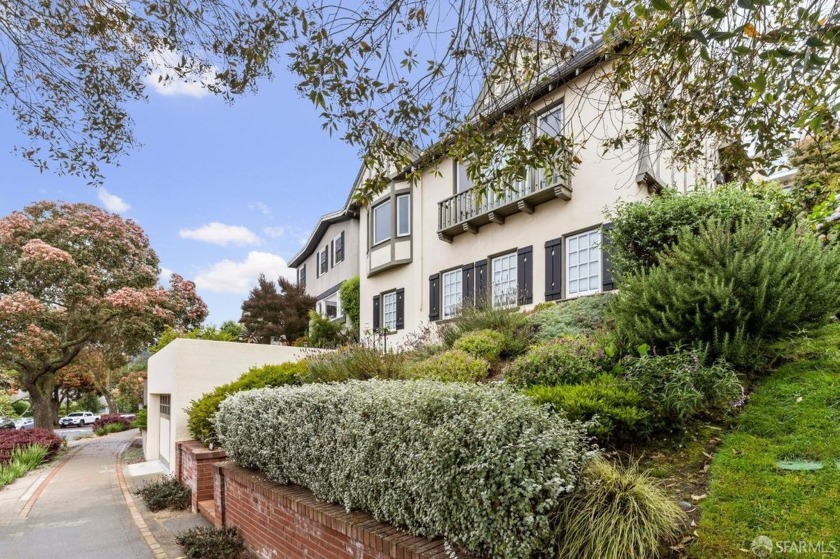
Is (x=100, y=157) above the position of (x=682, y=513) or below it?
above

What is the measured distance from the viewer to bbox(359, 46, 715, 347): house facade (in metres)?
10.9

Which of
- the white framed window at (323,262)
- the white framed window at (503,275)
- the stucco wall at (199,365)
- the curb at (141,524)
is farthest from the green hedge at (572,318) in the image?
the white framed window at (323,262)

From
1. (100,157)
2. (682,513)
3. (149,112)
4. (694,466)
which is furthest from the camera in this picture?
(149,112)

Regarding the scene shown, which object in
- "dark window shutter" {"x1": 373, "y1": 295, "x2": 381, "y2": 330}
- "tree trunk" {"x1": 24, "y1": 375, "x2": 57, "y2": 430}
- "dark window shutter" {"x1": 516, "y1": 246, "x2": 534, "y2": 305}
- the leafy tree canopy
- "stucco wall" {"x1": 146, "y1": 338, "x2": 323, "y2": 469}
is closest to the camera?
"stucco wall" {"x1": 146, "y1": 338, "x2": 323, "y2": 469}

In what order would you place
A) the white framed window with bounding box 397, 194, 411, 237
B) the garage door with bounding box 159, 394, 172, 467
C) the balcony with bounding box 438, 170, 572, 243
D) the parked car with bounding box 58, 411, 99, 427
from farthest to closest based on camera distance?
the parked car with bounding box 58, 411, 99, 427 → the white framed window with bounding box 397, 194, 411, 237 → the garage door with bounding box 159, 394, 172, 467 → the balcony with bounding box 438, 170, 572, 243

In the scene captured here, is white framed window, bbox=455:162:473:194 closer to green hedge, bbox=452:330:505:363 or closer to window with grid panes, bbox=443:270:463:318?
window with grid panes, bbox=443:270:463:318

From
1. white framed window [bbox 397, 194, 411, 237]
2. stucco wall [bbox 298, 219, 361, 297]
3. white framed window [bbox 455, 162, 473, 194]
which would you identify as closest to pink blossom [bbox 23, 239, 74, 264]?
stucco wall [bbox 298, 219, 361, 297]

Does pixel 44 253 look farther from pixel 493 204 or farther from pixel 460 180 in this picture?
pixel 493 204

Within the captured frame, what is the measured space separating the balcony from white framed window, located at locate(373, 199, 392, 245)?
3232 millimetres

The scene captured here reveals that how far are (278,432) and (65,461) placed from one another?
15341 mm

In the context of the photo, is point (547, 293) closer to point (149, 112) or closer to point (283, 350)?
point (283, 350)

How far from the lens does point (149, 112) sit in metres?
5.76

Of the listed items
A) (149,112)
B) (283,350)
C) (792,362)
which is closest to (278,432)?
(149,112)

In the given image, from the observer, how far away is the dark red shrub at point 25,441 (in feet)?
51.4
